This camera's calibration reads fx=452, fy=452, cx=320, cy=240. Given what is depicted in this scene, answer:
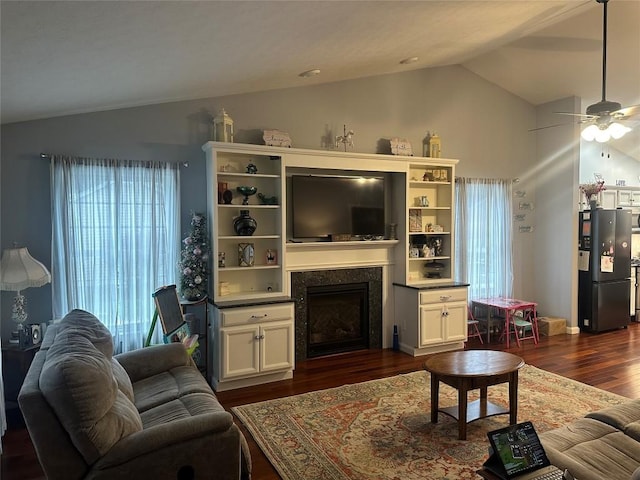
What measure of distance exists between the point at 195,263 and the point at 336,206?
175 cm

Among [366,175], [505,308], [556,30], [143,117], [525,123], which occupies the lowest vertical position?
[505,308]

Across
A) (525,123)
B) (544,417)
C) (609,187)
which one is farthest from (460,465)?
(609,187)

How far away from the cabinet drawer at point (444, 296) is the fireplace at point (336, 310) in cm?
60

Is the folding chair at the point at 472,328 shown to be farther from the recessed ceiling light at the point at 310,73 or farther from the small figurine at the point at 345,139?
the recessed ceiling light at the point at 310,73

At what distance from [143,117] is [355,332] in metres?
3.39

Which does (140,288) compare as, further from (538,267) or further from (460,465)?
(538,267)

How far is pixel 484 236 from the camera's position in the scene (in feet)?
20.7

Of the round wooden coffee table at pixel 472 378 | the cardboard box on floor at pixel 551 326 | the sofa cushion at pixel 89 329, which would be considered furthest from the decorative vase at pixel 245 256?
the cardboard box on floor at pixel 551 326

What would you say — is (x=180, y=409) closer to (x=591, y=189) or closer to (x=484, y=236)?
(x=484, y=236)

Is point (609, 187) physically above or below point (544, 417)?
above

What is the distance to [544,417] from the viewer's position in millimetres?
3617

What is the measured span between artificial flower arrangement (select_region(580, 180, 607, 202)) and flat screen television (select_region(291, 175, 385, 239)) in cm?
334

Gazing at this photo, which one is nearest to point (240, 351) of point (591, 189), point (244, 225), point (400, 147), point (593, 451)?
point (244, 225)

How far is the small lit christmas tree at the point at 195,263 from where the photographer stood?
4391 mm
